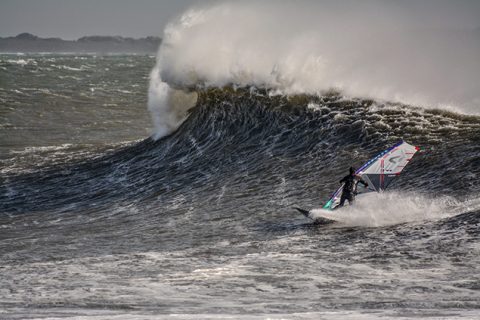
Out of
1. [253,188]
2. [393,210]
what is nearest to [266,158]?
[253,188]

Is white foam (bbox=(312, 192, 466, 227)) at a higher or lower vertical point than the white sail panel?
lower

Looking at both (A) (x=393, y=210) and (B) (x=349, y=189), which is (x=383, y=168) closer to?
(B) (x=349, y=189)

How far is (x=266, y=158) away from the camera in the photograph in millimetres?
18297

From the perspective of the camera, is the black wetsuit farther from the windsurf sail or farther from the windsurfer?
A: the windsurf sail

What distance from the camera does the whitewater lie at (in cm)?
934

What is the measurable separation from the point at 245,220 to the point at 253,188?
2.38 metres

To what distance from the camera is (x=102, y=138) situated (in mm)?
27828

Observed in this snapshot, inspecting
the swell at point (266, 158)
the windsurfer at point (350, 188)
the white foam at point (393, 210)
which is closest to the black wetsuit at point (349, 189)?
the windsurfer at point (350, 188)

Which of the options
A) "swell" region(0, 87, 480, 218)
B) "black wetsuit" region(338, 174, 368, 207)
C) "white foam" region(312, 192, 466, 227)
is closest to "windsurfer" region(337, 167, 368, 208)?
"black wetsuit" region(338, 174, 368, 207)

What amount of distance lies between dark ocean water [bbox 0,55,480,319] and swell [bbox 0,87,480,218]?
5 cm

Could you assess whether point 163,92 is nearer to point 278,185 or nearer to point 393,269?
point 278,185

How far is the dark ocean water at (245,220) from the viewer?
356 inches

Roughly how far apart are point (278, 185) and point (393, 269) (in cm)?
626

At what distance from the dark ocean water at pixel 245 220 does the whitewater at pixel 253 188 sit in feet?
0.17
